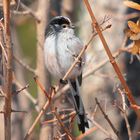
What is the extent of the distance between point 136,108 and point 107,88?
303 centimetres

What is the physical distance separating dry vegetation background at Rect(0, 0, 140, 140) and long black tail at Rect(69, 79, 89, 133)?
0.17 ft

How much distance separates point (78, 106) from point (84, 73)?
453 millimetres

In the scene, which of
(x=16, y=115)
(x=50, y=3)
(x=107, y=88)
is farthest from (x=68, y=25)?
(x=107, y=88)

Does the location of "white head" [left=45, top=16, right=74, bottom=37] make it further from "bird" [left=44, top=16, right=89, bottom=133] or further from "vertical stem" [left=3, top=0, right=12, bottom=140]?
"vertical stem" [left=3, top=0, right=12, bottom=140]

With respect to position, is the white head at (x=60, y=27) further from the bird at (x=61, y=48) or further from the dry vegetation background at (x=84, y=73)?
the dry vegetation background at (x=84, y=73)

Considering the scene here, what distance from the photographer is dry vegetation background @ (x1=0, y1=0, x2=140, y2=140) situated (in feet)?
7.63

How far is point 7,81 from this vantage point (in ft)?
5.95

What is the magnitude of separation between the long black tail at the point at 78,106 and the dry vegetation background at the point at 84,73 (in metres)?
0.05

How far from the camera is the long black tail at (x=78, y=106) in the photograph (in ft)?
8.59

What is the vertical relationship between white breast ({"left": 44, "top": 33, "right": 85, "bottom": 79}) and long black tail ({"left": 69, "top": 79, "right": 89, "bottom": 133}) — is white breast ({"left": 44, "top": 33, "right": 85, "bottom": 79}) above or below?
above

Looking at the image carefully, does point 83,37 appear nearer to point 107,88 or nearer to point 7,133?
point 107,88

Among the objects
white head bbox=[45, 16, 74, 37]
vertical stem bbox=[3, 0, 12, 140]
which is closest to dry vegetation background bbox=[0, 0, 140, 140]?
vertical stem bbox=[3, 0, 12, 140]

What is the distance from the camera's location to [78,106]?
9.59 ft

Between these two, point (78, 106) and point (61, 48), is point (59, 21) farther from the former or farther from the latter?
point (78, 106)
